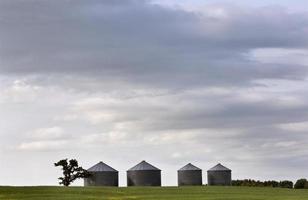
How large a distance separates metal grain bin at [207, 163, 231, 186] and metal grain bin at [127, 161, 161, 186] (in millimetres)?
9623

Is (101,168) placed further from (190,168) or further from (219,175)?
(219,175)

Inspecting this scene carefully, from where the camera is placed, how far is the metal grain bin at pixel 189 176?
102m

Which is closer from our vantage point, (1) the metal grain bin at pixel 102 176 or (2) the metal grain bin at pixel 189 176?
(1) the metal grain bin at pixel 102 176

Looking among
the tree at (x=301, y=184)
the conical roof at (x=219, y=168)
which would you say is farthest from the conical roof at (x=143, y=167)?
the tree at (x=301, y=184)

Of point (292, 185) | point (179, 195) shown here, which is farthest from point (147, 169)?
point (179, 195)

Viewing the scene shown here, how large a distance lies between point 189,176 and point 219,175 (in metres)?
4.85

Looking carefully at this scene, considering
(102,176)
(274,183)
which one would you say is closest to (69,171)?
(102,176)

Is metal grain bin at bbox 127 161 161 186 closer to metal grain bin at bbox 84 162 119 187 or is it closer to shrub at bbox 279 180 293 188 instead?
metal grain bin at bbox 84 162 119 187

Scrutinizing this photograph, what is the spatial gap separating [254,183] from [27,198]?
168ft

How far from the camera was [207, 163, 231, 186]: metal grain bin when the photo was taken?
4085 inches

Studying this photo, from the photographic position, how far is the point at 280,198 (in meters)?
63.0

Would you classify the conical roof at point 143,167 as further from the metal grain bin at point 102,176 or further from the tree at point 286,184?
the tree at point 286,184

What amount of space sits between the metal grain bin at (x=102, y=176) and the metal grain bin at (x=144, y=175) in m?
2.34

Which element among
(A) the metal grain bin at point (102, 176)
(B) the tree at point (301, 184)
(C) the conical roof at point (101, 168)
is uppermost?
(C) the conical roof at point (101, 168)
